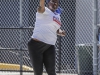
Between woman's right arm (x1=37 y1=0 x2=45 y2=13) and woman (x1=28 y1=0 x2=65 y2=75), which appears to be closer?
woman's right arm (x1=37 y1=0 x2=45 y2=13)

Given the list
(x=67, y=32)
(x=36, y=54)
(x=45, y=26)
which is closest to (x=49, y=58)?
(x=36, y=54)

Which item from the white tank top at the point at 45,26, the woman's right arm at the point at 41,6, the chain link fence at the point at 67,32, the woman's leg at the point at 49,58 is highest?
the woman's right arm at the point at 41,6

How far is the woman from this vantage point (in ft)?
16.6

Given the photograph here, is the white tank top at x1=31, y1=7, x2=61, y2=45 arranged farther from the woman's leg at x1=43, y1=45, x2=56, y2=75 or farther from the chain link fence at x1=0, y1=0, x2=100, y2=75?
the chain link fence at x1=0, y1=0, x2=100, y2=75

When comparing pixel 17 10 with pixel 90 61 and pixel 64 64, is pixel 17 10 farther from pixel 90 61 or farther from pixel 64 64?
pixel 90 61

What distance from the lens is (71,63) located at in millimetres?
9125

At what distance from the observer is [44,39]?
5.08m

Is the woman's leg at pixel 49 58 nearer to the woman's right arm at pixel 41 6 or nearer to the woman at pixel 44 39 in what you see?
the woman at pixel 44 39

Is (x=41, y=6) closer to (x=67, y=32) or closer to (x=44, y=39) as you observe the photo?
(x=44, y=39)

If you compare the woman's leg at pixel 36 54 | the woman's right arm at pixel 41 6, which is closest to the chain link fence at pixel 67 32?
the woman's leg at pixel 36 54

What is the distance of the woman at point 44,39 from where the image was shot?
16.6 feet

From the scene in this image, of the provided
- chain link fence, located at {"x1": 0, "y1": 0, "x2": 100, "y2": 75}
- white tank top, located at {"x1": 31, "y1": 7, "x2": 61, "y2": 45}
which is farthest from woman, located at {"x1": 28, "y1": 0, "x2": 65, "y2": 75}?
chain link fence, located at {"x1": 0, "y1": 0, "x2": 100, "y2": 75}

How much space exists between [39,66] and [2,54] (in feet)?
15.6

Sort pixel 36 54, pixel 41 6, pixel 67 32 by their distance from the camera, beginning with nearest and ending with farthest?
pixel 41 6
pixel 36 54
pixel 67 32
